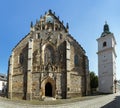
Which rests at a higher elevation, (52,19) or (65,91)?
(52,19)

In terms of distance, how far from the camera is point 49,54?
137 feet

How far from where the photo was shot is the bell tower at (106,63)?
46.1 metres

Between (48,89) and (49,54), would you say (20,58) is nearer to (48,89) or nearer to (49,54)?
(49,54)

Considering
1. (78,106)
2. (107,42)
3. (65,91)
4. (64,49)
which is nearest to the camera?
(78,106)

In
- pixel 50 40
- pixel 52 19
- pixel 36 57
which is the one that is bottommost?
Answer: pixel 36 57

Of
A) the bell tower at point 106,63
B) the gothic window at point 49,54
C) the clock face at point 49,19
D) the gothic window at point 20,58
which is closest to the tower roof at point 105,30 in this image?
the bell tower at point 106,63

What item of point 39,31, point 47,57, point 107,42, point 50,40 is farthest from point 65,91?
point 107,42

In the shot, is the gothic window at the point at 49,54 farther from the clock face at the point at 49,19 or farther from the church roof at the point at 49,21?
the clock face at the point at 49,19

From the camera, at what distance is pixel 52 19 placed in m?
44.5

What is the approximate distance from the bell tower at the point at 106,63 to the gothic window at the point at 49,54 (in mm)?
13859

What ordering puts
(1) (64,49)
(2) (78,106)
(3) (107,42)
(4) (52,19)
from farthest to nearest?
1. (3) (107,42)
2. (4) (52,19)
3. (1) (64,49)
4. (2) (78,106)

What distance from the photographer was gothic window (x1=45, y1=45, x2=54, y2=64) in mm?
41141

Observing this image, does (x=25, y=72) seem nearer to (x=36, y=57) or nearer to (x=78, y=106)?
(x=36, y=57)

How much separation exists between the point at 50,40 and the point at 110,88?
16.7 metres
